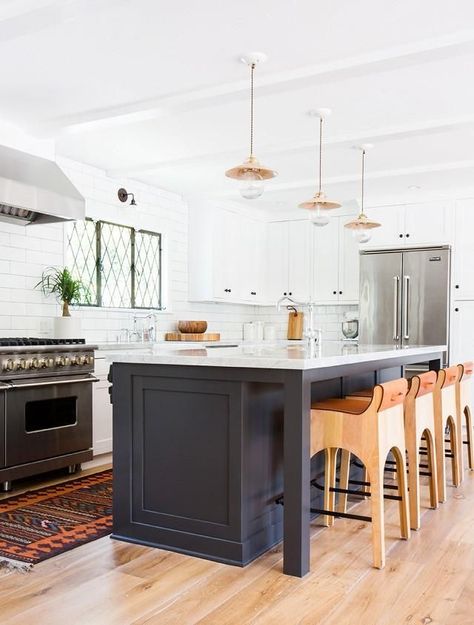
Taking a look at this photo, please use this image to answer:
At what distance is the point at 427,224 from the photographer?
691 cm

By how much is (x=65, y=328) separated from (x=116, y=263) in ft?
4.09

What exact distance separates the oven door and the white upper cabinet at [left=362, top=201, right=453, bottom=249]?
12.5 ft

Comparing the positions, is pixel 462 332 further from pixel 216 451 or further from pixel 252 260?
pixel 216 451

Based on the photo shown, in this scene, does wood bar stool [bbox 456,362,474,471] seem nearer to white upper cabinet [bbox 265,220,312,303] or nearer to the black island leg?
the black island leg

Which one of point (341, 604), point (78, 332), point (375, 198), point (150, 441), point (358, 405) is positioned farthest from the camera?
point (375, 198)

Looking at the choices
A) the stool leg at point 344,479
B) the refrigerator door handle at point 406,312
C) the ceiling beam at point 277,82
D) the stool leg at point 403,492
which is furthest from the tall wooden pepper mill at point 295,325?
the stool leg at point 403,492

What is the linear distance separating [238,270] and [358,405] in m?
4.40

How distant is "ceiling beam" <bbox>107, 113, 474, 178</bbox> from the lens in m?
4.61

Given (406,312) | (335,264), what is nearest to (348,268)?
(335,264)

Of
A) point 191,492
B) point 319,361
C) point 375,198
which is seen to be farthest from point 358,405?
point 375,198

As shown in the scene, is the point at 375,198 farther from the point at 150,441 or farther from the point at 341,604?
the point at 341,604

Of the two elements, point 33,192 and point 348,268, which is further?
point 348,268

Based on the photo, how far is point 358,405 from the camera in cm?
332

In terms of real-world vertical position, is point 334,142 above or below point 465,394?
above
